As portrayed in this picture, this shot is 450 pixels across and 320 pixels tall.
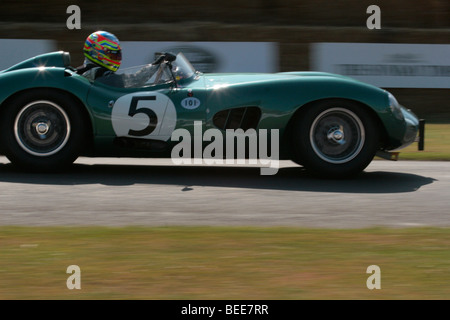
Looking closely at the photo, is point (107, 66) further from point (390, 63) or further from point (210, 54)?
point (390, 63)

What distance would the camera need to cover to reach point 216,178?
707 centimetres

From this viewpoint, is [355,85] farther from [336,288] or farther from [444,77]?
[444,77]

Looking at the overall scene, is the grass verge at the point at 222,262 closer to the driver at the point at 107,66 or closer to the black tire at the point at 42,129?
the black tire at the point at 42,129

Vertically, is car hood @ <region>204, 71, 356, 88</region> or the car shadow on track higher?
car hood @ <region>204, 71, 356, 88</region>

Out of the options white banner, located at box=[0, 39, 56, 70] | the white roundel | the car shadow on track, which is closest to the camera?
the car shadow on track

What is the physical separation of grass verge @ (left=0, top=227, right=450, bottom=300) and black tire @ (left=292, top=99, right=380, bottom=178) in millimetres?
2011

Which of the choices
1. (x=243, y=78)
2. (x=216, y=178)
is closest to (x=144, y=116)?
(x=216, y=178)

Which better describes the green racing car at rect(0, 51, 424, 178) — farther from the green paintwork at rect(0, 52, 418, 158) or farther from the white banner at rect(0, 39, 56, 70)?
the white banner at rect(0, 39, 56, 70)

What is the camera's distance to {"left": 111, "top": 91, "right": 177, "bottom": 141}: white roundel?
22.2 feet

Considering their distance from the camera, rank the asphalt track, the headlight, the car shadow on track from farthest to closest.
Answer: the headlight
the car shadow on track
the asphalt track

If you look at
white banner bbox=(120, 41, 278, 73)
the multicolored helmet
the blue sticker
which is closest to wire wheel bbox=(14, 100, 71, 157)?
the multicolored helmet

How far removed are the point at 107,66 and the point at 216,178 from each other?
157 centimetres

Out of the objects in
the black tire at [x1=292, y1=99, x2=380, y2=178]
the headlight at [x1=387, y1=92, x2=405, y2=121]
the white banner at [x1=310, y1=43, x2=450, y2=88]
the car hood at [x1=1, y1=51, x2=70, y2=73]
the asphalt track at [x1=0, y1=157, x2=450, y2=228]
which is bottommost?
the asphalt track at [x1=0, y1=157, x2=450, y2=228]

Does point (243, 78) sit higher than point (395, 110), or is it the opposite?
point (243, 78)
